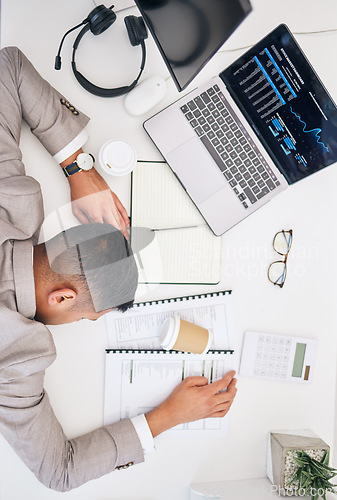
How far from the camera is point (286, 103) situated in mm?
1043

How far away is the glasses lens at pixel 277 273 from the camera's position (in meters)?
1.14

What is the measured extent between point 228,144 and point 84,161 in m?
0.36

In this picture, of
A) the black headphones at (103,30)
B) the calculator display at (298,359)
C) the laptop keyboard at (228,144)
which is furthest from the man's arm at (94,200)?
the calculator display at (298,359)

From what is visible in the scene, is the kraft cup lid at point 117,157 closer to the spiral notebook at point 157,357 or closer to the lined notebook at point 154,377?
the spiral notebook at point 157,357

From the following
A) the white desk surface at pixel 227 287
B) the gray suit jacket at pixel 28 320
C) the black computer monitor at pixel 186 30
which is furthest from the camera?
the white desk surface at pixel 227 287

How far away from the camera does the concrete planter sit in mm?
1051

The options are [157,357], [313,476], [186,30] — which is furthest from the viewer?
[157,357]

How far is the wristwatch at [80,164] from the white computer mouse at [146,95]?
6.1 inches

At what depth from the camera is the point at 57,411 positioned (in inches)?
43.6

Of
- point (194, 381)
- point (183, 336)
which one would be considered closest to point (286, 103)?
point (183, 336)

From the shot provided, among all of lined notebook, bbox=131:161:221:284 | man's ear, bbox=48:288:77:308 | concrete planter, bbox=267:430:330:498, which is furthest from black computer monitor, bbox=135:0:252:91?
concrete planter, bbox=267:430:330:498

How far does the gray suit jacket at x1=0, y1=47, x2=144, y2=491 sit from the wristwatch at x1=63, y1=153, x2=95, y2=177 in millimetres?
48

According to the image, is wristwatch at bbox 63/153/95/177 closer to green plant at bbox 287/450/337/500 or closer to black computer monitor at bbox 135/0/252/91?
black computer monitor at bbox 135/0/252/91

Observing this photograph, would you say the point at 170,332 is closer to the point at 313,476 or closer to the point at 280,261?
the point at 280,261
